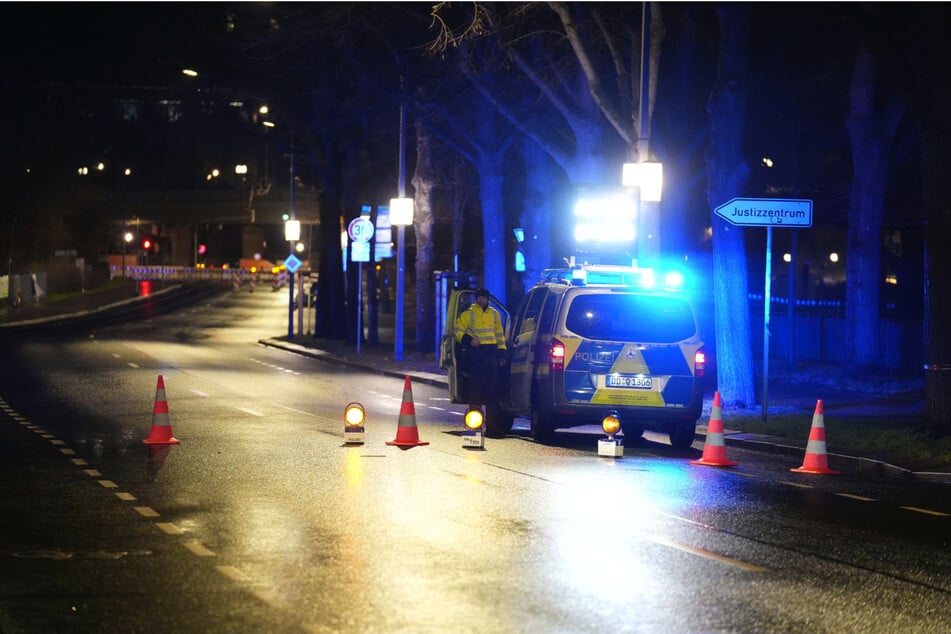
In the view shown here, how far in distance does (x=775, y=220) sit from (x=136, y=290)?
218 ft

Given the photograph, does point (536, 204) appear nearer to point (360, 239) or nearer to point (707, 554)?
point (360, 239)

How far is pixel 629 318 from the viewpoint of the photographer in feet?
59.3

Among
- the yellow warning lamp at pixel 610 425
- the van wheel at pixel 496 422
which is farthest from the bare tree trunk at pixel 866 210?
the yellow warning lamp at pixel 610 425

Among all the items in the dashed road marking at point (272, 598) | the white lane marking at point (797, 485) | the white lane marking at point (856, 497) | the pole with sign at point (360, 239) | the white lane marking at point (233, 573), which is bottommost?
the white lane marking at point (797, 485)

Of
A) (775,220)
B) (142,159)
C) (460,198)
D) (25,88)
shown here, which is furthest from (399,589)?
(142,159)

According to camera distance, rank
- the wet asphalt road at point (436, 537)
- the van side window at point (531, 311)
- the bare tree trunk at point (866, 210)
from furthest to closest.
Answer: the bare tree trunk at point (866, 210) → the van side window at point (531, 311) → the wet asphalt road at point (436, 537)

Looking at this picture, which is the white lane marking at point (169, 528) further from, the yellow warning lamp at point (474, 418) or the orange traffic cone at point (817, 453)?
the orange traffic cone at point (817, 453)

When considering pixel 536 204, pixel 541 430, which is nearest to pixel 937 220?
pixel 541 430

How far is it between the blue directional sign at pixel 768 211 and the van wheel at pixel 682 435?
12.4 ft

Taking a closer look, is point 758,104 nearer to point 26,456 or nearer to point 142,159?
point 26,456

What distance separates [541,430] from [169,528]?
313 inches

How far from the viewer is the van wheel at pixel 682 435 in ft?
60.0

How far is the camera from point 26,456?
1616cm

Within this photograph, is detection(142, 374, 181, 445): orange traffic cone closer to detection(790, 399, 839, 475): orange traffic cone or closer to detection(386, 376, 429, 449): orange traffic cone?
detection(386, 376, 429, 449): orange traffic cone
